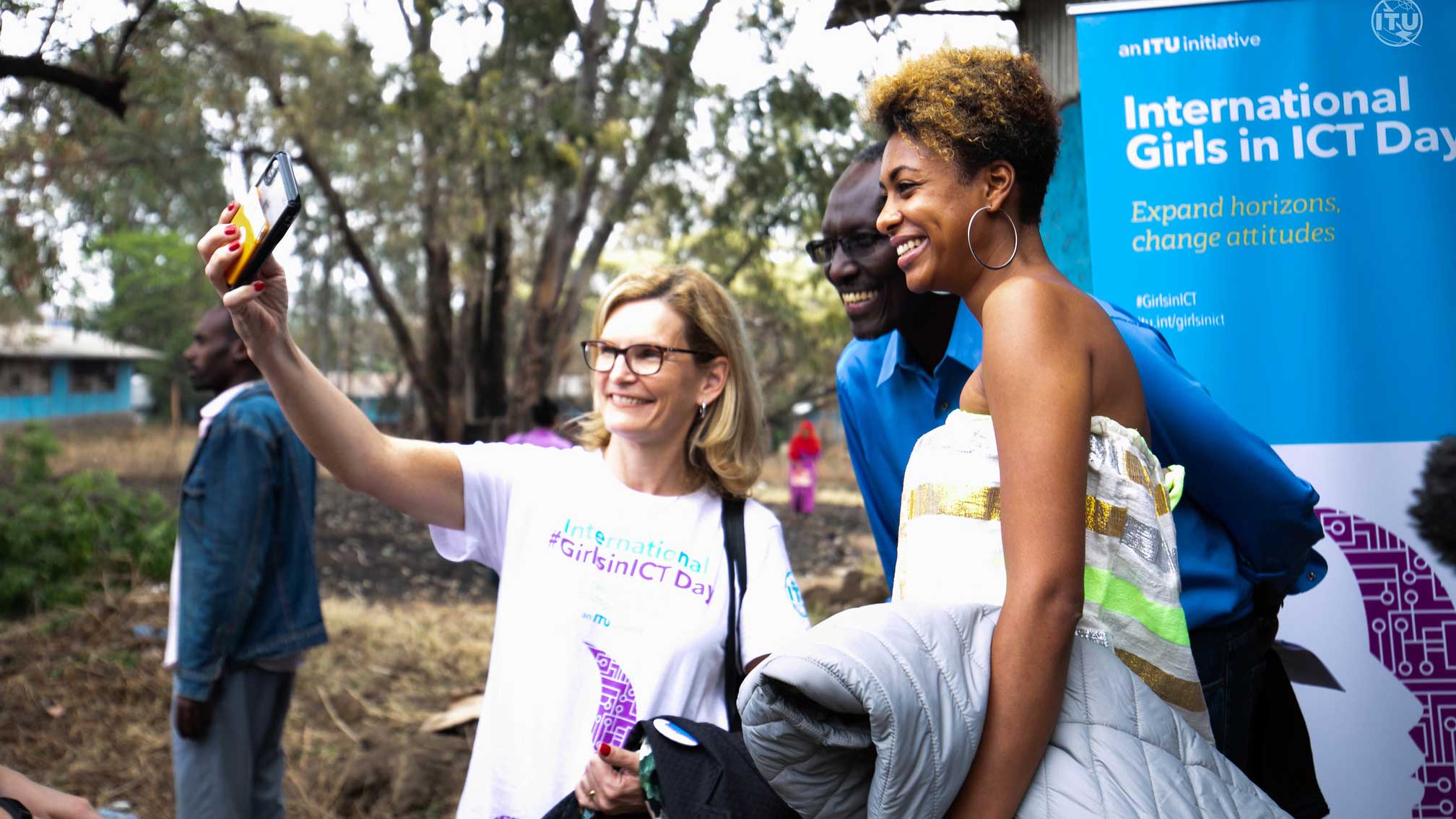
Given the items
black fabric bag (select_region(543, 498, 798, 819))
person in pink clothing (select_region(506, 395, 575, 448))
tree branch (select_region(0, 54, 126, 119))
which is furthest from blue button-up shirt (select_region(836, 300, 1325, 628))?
person in pink clothing (select_region(506, 395, 575, 448))

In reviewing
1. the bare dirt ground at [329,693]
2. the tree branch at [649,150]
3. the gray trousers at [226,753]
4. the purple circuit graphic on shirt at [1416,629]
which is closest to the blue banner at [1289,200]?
the purple circuit graphic on shirt at [1416,629]

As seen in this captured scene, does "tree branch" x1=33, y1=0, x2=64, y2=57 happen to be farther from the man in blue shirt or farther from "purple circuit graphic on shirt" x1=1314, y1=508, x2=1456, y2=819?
"purple circuit graphic on shirt" x1=1314, y1=508, x2=1456, y2=819

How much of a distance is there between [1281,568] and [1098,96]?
1761mm

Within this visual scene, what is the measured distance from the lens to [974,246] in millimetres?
1565

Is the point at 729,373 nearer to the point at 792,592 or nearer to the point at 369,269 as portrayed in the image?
the point at 792,592

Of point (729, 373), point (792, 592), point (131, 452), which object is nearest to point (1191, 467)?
point (792, 592)

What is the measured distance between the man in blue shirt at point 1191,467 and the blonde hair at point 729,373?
23 cm

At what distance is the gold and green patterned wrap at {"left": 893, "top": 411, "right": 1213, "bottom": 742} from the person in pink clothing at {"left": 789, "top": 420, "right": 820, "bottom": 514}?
51.4ft

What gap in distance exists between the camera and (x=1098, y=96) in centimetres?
330

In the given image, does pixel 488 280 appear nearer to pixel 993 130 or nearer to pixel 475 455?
pixel 475 455

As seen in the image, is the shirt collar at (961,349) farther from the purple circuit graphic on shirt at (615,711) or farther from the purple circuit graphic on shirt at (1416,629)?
the purple circuit graphic on shirt at (1416,629)

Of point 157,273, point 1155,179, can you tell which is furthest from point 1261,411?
point 157,273

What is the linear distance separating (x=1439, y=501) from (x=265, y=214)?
295cm

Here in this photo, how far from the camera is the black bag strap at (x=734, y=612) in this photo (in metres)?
2.21
